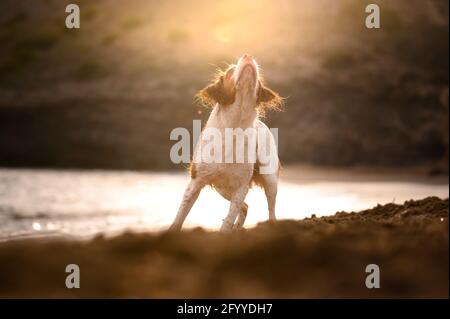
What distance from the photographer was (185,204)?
927 centimetres

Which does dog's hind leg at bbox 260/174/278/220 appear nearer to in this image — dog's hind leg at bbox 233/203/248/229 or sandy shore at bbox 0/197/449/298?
dog's hind leg at bbox 233/203/248/229

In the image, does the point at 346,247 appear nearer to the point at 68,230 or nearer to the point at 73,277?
the point at 73,277

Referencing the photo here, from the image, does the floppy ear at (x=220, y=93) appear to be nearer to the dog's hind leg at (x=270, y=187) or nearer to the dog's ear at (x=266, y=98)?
the dog's ear at (x=266, y=98)

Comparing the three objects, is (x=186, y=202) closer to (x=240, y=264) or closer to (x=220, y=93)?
(x=220, y=93)

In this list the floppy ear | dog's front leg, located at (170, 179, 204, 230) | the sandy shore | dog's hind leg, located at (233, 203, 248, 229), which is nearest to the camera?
the sandy shore

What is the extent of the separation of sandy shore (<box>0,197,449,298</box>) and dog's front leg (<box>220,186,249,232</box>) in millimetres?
1886

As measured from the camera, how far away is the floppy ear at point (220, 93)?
9.45 m

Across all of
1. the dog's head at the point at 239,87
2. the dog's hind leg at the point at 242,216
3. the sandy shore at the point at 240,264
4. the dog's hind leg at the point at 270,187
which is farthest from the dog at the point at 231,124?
the sandy shore at the point at 240,264

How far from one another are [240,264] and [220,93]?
12.7 feet

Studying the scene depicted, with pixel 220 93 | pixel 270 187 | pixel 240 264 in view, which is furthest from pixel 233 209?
pixel 240 264

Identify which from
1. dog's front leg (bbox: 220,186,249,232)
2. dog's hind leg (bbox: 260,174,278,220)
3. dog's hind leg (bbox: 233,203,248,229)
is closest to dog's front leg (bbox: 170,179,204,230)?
dog's front leg (bbox: 220,186,249,232)

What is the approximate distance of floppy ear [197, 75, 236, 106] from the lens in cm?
945
